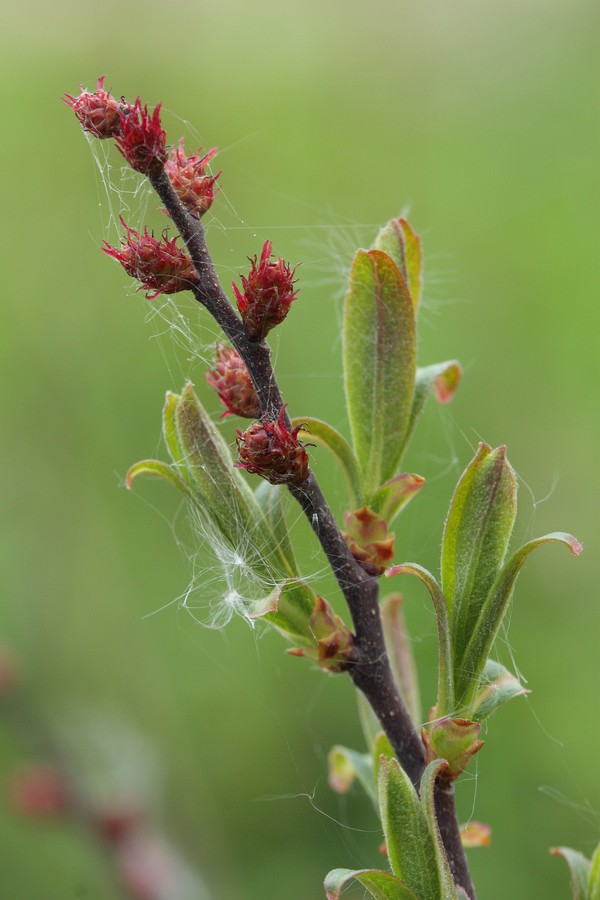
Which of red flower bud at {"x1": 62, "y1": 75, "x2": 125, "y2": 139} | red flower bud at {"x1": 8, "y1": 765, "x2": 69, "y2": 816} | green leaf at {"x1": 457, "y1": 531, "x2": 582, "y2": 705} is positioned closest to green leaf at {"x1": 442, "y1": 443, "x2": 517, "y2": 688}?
green leaf at {"x1": 457, "y1": 531, "x2": 582, "y2": 705}

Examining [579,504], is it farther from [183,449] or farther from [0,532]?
[183,449]

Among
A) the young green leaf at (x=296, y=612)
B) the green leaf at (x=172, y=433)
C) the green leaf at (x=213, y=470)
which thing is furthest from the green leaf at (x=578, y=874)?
the green leaf at (x=172, y=433)

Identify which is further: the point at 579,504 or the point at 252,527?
the point at 579,504

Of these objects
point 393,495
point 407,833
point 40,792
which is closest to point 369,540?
point 393,495

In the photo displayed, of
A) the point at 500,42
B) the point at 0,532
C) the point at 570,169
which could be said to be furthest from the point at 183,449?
the point at 500,42

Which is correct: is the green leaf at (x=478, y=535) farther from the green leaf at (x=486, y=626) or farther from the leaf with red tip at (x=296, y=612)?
the leaf with red tip at (x=296, y=612)

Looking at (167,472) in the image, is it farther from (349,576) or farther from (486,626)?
(486,626)
